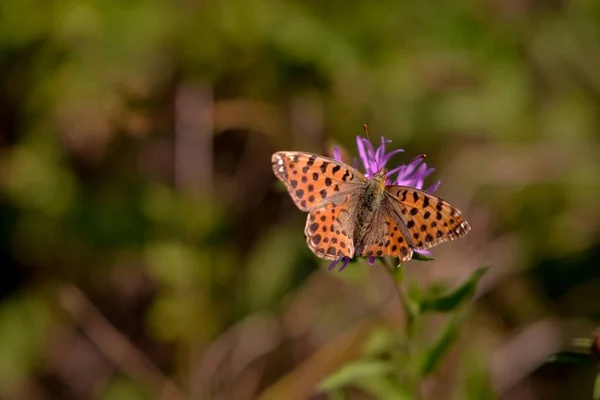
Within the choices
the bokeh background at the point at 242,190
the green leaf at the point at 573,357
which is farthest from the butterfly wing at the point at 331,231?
the bokeh background at the point at 242,190

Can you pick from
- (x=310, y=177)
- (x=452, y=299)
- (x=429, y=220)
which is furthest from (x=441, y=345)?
(x=310, y=177)

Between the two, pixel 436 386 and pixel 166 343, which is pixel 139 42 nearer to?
pixel 166 343

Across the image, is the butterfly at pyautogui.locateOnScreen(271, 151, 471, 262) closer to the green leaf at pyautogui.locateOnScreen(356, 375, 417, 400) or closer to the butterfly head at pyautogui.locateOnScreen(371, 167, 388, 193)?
the butterfly head at pyautogui.locateOnScreen(371, 167, 388, 193)

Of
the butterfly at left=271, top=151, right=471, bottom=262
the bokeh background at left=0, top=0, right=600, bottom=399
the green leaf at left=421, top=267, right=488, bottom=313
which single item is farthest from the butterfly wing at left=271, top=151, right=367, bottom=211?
the bokeh background at left=0, top=0, right=600, bottom=399

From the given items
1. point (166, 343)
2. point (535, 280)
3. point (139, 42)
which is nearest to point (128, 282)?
point (166, 343)

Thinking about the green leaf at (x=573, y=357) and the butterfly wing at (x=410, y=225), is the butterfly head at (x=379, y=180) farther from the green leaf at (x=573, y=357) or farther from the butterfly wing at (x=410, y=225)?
the green leaf at (x=573, y=357)

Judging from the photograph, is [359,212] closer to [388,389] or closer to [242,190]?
[388,389]
